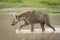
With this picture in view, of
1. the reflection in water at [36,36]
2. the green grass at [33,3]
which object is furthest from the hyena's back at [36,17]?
the green grass at [33,3]

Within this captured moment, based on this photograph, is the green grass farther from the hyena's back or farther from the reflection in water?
the reflection in water

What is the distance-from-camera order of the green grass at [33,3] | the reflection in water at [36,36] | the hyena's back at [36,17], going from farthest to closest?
the green grass at [33,3]
the hyena's back at [36,17]
the reflection in water at [36,36]

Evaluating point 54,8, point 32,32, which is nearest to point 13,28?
point 32,32

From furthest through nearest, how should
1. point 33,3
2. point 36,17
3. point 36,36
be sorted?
point 33,3
point 36,17
point 36,36

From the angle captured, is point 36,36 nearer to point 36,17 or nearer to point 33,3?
point 36,17

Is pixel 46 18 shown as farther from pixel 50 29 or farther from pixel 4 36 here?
pixel 4 36

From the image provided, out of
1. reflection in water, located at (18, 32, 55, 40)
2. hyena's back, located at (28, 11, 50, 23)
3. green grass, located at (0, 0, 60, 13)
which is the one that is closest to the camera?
reflection in water, located at (18, 32, 55, 40)

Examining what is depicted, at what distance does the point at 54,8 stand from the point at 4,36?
44.0ft

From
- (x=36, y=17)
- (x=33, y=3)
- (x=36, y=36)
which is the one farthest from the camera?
(x=33, y=3)

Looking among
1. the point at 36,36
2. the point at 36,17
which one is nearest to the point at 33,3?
the point at 36,17

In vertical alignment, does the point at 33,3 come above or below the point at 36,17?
below

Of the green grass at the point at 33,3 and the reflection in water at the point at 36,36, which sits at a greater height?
the reflection in water at the point at 36,36

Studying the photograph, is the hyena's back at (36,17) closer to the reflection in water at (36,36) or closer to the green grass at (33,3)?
the reflection in water at (36,36)

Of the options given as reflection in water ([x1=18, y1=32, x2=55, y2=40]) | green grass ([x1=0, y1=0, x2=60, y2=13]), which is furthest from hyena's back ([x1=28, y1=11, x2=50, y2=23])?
green grass ([x1=0, y1=0, x2=60, y2=13])
